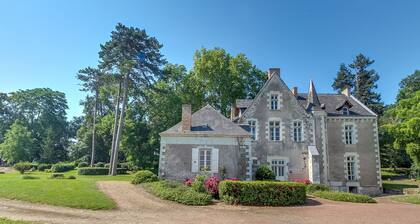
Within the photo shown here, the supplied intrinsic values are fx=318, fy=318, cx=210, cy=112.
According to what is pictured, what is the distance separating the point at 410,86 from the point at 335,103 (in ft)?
99.9

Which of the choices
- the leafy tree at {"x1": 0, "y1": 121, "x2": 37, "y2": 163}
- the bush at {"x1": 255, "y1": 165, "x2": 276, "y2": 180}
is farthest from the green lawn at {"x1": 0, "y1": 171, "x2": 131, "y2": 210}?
the leafy tree at {"x1": 0, "y1": 121, "x2": 37, "y2": 163}

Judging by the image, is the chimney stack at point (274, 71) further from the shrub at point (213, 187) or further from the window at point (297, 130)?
the shrub at point (213, 187)

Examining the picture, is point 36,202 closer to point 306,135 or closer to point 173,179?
point 173,179

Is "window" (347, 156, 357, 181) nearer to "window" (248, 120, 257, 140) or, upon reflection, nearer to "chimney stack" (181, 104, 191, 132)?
"window" (248, 120, 257, 140)

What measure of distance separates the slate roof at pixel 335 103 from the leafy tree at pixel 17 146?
151ft

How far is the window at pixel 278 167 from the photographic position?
26.7 metres

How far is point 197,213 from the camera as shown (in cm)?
1364

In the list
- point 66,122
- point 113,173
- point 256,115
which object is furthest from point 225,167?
point 66,122

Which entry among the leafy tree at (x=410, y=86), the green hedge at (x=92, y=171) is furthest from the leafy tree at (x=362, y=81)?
the green hedge at (x=92, y=171)

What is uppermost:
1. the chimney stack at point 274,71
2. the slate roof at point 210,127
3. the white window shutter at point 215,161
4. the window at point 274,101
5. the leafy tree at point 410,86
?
the leafy tree at point 410,86

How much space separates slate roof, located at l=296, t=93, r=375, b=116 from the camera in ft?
94.1

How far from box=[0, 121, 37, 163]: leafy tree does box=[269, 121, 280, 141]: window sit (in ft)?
146

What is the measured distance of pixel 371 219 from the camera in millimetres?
13148

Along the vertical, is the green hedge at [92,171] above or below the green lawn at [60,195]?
above
